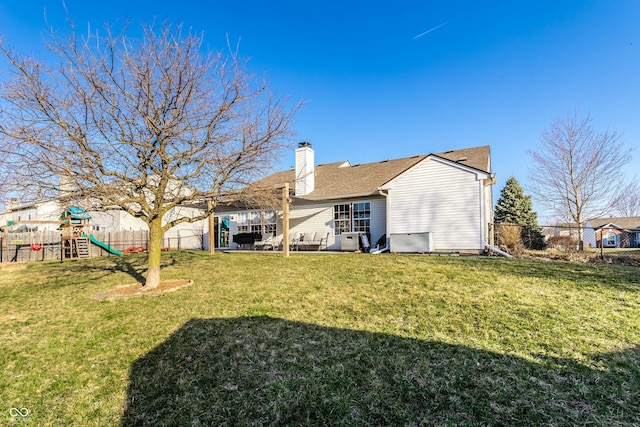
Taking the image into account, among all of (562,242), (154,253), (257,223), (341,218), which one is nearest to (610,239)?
(562,242)

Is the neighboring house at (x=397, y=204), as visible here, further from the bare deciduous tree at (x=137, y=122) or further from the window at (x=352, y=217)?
the bare deciduous tree at (x=137, y=122)

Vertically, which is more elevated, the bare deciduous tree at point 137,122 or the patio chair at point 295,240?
the bare deciduous tree at point 137,122

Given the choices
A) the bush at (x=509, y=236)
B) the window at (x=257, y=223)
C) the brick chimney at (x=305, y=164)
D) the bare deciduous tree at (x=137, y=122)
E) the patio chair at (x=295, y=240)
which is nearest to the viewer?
the bare deciduous tree at (x=137, y=122)

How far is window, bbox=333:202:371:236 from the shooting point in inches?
551

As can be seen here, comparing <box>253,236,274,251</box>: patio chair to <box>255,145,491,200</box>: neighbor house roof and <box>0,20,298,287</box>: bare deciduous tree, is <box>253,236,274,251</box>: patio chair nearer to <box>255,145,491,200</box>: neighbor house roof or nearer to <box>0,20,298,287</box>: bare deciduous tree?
<box>255,145,491,200</box>: neighbor house roof

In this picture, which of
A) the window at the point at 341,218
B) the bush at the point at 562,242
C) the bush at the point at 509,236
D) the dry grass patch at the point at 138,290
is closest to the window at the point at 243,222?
the window at the point at 341,218

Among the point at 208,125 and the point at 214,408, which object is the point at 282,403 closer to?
the point at 214,408

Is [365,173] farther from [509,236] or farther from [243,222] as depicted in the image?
[243,222]

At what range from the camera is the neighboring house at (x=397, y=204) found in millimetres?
11438

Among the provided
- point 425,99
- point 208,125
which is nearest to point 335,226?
point 425,99

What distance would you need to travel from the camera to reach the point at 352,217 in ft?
46.9

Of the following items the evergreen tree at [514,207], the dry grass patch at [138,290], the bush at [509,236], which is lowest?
the dry grass patch at [138,290]

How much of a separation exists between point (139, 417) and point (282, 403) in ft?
4.22

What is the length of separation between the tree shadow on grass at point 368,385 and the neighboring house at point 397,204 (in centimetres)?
552
